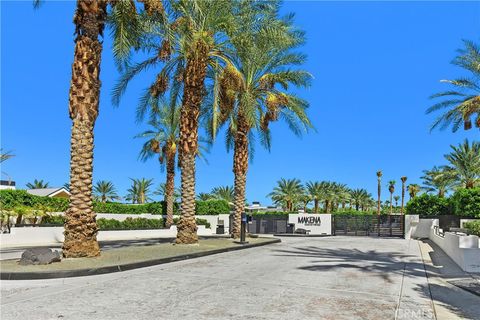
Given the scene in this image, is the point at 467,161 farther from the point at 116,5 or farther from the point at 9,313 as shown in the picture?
the point at 9,313

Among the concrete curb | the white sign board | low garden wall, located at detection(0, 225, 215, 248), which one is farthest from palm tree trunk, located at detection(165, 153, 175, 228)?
the concrete curb

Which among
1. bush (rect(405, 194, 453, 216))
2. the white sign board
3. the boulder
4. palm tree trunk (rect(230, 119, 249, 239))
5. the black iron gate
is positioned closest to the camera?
the boulder

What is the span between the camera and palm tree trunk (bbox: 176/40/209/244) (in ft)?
61.4

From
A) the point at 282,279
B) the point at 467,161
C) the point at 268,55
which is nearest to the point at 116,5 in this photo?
the point at 282,279

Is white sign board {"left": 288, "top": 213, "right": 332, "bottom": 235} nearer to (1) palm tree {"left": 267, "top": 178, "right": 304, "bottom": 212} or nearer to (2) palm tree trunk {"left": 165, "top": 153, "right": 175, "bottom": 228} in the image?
(2) palm tree trunk {"left": 165, "top": 153, "right": 175, "bottom": 228}

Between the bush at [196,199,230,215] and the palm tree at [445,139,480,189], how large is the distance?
87.7 ft

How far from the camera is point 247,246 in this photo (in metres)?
20.8

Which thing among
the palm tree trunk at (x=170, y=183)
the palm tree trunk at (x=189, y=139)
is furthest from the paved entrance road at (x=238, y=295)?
the palm tree trunk at (x=170, y=183)

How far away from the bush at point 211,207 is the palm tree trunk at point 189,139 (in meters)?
31.3

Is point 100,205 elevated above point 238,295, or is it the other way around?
point 100,205

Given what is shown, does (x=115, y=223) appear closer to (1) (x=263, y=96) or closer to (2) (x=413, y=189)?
(1) (x=263, y=96)

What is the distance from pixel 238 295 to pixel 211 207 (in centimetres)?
4364

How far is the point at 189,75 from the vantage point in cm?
1872

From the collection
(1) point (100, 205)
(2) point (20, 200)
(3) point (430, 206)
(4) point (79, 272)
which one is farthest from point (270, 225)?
(4) point (79, 272)
